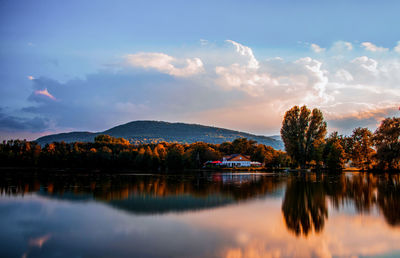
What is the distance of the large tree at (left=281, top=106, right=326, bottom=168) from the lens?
53.4 metres

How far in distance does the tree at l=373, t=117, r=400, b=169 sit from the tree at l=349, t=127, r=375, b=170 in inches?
346

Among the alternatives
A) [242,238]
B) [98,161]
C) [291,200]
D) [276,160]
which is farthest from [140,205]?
[98,161]

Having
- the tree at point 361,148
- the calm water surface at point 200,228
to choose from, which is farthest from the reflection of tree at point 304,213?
the tree at point 361,148

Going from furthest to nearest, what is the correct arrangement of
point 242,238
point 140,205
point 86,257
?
point 140,205 → point 242,238 → point 86,257

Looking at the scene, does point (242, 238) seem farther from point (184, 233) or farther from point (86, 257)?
point (86, 257)

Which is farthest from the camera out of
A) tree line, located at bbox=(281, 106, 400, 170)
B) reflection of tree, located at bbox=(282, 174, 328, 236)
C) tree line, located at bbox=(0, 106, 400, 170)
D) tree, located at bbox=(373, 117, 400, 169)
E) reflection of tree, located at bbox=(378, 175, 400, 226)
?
tree line, located at bbox=(281, 106, 400, 170)

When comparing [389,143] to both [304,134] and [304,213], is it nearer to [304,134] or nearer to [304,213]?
[304,134]

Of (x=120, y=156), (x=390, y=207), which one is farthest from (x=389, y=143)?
(x=120, y=156)

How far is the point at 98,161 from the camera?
82.0 m

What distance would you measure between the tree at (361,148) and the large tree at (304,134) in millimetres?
7817

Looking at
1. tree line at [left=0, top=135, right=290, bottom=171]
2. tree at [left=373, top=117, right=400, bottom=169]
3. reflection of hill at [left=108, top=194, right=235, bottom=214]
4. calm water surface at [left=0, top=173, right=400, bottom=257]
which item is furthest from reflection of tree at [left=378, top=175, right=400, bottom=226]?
tree line at [left=0, top=135, right=290, bottom=171]

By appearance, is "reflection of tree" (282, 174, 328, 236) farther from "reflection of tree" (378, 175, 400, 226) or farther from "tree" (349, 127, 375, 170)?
"tree" (349, 127, 375, 170)

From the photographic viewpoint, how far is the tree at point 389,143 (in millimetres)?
42438

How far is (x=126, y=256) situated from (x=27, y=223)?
6.03 meters
